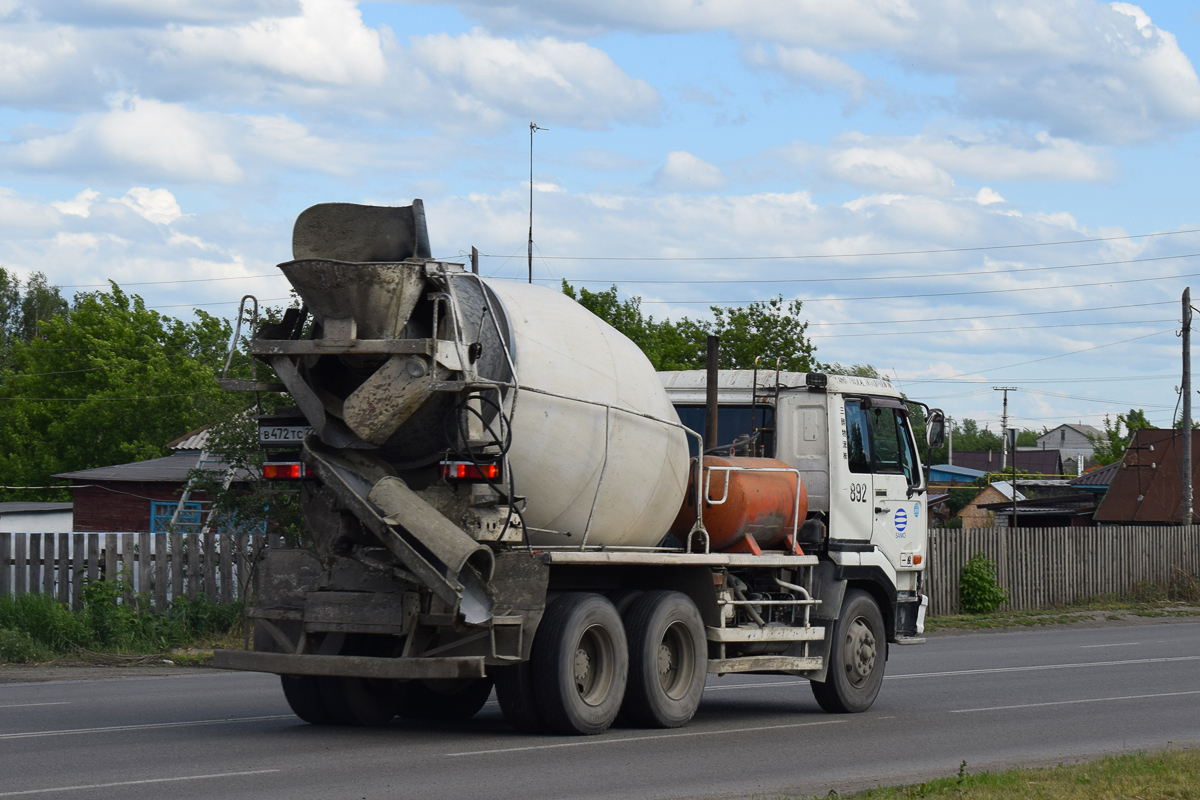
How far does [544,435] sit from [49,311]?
83.6 m

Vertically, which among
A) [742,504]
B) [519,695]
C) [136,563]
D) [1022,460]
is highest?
[1022,460]

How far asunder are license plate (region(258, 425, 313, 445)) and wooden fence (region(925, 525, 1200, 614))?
20.0 metres

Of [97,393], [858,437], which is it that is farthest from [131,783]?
[97,393]

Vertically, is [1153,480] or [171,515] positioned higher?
[1153,480]

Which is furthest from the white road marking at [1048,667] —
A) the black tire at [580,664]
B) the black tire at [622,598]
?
the black tire at [580,664]

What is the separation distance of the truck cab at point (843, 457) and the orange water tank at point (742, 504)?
0.64 metres

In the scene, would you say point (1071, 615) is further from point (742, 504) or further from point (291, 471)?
point (291, 471)

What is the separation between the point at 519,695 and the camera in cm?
1034

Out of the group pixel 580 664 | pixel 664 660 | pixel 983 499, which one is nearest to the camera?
pixel 580 664

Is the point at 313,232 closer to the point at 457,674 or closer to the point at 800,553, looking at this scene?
the point at 457,674

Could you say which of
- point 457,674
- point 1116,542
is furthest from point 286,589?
point 1116,542

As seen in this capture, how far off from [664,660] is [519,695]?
1.45 meters

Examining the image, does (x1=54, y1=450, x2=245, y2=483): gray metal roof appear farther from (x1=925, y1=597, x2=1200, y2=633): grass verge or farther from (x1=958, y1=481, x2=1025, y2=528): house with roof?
(x1=958, y1=481, x2=1025, y2=528): house with roof

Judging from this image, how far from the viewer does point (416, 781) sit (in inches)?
327
